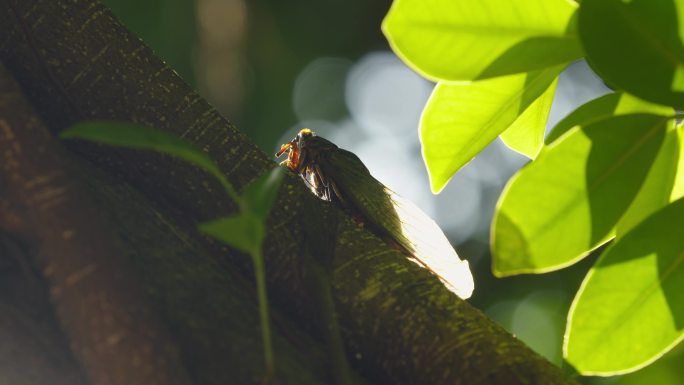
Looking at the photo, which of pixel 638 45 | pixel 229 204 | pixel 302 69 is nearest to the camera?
pixel 638 45

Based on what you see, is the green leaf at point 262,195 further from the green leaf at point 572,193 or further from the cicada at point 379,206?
the cicada at point 379,206

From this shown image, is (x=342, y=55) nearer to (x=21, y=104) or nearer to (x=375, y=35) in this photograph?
(x=375, y=35)

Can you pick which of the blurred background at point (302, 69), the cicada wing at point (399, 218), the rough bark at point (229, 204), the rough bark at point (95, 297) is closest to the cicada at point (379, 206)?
the cicada wing at point (399, 218)

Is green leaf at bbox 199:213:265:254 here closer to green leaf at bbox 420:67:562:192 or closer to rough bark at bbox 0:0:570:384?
rough bark at bbox 0:0:570:384

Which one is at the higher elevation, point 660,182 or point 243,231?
point 243,231

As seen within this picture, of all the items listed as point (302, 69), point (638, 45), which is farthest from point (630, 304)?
point (302, 69)

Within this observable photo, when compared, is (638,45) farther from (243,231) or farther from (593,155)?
(243,231)

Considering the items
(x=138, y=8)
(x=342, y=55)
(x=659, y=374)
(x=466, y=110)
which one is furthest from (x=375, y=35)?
(x=466, y=110)

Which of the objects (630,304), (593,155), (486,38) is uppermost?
(486,38)
